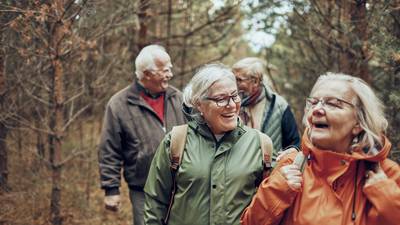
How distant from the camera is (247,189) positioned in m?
3.29

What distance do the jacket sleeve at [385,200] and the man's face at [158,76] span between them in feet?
9.81

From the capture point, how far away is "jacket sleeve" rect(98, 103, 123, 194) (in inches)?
199

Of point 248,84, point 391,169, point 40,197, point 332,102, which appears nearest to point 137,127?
point 248,84

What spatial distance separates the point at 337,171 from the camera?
2.71 m

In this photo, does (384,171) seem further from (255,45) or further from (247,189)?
(255,45)

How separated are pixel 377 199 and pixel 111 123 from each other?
3.20 metres

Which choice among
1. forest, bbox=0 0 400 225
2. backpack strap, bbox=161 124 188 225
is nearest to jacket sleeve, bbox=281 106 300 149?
forest, bbox=0 0 400 225

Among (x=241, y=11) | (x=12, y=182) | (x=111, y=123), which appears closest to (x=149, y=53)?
(x=111, y=123)

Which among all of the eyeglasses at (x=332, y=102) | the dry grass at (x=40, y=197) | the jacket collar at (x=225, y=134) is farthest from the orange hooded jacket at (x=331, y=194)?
the dry grass at (x=40, y=197)

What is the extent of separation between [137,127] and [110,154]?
1.32 ft

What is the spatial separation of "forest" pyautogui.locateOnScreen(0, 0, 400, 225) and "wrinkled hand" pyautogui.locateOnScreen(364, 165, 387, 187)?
235cm

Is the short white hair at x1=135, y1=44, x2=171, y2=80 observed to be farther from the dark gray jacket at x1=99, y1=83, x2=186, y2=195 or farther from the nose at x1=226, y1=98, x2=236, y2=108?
the nose at x1=226, y1=98, x2=236, y2=108

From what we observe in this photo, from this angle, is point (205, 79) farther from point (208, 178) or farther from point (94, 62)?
point (94, 62)

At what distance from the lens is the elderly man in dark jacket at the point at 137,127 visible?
506 cm
